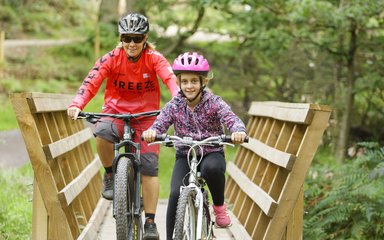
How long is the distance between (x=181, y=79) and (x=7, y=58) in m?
18.5

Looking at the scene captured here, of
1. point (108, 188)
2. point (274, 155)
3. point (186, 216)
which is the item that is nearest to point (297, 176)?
point (274, 155)

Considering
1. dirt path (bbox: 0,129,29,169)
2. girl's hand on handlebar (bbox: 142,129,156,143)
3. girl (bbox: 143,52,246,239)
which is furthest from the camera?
dirt path (bbox: 0,129,29,169)

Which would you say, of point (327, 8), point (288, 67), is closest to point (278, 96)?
point (288, 67)

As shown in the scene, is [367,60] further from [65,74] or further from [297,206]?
[65,74]

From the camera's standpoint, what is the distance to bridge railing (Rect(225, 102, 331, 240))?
5495 mm

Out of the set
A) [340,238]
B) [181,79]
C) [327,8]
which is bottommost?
[340,238]

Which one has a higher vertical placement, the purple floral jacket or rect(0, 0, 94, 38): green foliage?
rect(0, 0, 94, 38): green foliage

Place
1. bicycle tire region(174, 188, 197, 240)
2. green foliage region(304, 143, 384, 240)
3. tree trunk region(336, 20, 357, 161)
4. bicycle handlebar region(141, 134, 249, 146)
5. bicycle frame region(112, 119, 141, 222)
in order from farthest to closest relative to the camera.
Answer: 1. tree trunk region(336, 20, 357, 161)
2. green foliage region(304, 143, 384, 240)
3. bicycle frame region(112, 119, 141, 222)
4. bicycle handlebar region(141, 134, 249, 146)
5. bicycle tire region(174, 188, 197, 240)

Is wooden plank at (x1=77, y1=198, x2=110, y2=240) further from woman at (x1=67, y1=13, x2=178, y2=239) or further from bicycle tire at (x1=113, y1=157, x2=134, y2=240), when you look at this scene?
bicycle tire at (x1=113, y1=157, x2=134, y2=240)

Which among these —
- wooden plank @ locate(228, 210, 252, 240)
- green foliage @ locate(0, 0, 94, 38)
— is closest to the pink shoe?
wooden plank @ locate(228, 210, 252, 240)

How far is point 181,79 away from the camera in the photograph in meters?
5.43

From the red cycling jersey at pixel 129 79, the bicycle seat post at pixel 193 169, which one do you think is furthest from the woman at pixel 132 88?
the bicycle seat post at pixel 193 169

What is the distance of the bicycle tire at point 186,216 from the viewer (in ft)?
15.2

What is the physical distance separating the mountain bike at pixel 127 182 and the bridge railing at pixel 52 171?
0.39 metres
